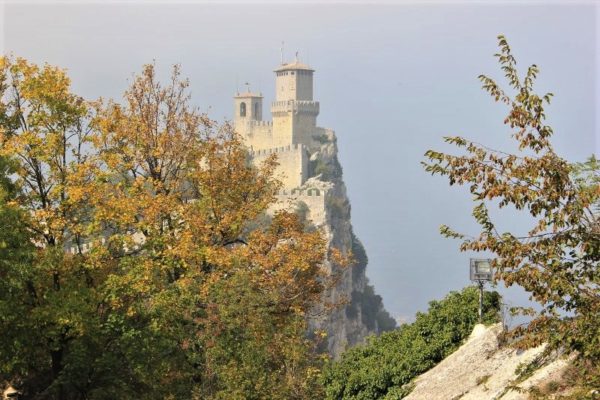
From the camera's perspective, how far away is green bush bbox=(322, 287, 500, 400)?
69.1 feet

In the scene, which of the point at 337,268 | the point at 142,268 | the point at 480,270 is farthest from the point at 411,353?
the point at 337,268

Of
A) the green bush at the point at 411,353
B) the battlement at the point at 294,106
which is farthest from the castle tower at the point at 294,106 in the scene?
the green bush at the point at 411,353

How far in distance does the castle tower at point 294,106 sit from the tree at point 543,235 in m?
115

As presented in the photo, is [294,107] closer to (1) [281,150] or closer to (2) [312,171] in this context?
(1) [281,150]

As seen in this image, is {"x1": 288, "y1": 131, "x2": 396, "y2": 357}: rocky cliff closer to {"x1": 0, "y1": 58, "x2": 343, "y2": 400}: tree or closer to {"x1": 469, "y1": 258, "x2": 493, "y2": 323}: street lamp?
{"x1": 0, "y1": 58, "x2": 343, "y2": 400}: tree

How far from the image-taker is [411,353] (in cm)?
2142

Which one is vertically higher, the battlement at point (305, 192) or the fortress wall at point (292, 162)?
the fortress wall at point (292, 162)

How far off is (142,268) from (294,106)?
110 metres

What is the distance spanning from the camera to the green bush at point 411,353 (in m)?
21.1

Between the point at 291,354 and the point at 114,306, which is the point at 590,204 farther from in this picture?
the point at 114,306

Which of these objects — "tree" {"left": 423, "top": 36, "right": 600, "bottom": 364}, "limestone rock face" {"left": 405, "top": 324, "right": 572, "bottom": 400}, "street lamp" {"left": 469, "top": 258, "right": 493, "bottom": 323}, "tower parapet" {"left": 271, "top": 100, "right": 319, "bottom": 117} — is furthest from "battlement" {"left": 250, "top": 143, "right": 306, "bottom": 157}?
"tree" {"left": 423, "top": 36, "right": 600, "bottom": 364}

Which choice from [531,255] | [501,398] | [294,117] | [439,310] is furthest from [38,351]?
[294,117]

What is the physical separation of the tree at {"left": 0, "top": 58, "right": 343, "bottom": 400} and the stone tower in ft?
246

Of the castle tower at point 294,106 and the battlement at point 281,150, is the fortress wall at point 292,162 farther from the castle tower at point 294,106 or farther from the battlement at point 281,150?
the castle tower at point 294,106
